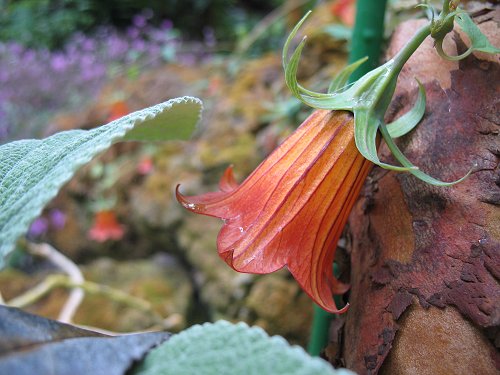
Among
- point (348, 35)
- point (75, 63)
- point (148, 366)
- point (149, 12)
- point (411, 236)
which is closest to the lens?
point (148, 366)

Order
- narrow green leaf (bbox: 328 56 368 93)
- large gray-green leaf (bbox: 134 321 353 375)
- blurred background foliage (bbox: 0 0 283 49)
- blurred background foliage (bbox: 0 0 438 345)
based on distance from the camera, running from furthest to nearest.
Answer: blurred background foliage (bbox: 0 0 283 49)
blurred background foliage (bbox: 0 0 438 345)
narrow green leaf (bbox: 328 56 368 93)
large gray-green leaf (bbox: 134 321 353 375)

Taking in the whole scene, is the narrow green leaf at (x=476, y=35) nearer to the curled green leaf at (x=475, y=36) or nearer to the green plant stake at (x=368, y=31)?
the curled green leaf at (x=475, y=36)

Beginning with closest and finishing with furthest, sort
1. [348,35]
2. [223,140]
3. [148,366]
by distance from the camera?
1. [148,366]
2. [348,35]
3. [223,140]

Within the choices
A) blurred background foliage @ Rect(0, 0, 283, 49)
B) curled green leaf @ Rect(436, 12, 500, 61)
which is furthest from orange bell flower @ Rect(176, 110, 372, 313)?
blurred background foliage @ Rect(0, 0, 283, 49)

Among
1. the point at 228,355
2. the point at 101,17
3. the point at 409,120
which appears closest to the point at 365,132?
the point at 409,120

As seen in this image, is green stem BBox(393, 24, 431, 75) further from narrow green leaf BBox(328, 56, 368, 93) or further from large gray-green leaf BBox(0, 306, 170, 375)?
large gray-green leaf BBox(0, 306, 170, 375)

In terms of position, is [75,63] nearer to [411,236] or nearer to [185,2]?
[185,2]

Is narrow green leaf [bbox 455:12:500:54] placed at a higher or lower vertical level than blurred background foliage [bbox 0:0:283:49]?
higher

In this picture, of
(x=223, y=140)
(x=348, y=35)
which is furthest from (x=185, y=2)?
(x=348, y=35)
